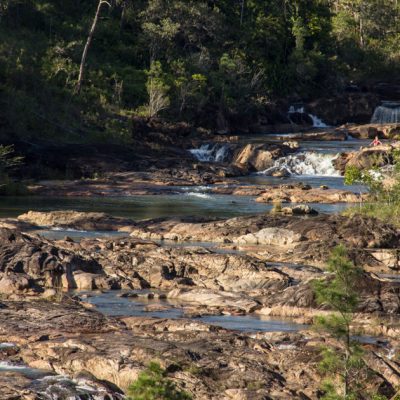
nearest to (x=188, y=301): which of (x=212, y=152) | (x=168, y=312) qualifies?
(x=168, y=312)

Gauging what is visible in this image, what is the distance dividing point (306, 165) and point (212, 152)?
6.45 meters

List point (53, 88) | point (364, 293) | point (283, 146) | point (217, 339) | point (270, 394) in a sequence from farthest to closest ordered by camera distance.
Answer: point (53, 88), point (283, 146), point (364, 293), point (217, 339), point (270, 394)

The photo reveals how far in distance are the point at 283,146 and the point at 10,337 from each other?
143ft

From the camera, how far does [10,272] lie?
27.2 meters

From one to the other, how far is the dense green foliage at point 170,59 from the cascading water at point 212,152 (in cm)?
460

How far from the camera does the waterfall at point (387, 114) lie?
80.4 metres

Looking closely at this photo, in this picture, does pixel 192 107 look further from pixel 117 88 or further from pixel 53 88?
pixel 53 88

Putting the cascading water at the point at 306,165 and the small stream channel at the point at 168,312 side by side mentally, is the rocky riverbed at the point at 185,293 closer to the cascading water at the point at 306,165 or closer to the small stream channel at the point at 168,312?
the small stream channel at the point at 168,312

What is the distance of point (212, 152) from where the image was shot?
64.7m

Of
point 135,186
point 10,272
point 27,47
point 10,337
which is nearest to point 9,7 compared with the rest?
point 27,47

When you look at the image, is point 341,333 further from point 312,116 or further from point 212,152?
point 312,116

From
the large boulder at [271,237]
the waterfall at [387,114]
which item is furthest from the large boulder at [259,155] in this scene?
the large boulder at [271,237]

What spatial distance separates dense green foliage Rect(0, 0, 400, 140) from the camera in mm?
66875

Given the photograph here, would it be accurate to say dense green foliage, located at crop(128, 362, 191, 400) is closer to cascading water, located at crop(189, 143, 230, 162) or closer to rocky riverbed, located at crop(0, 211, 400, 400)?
rocky riverbed, located at crop(0, 211, 400, 400)
